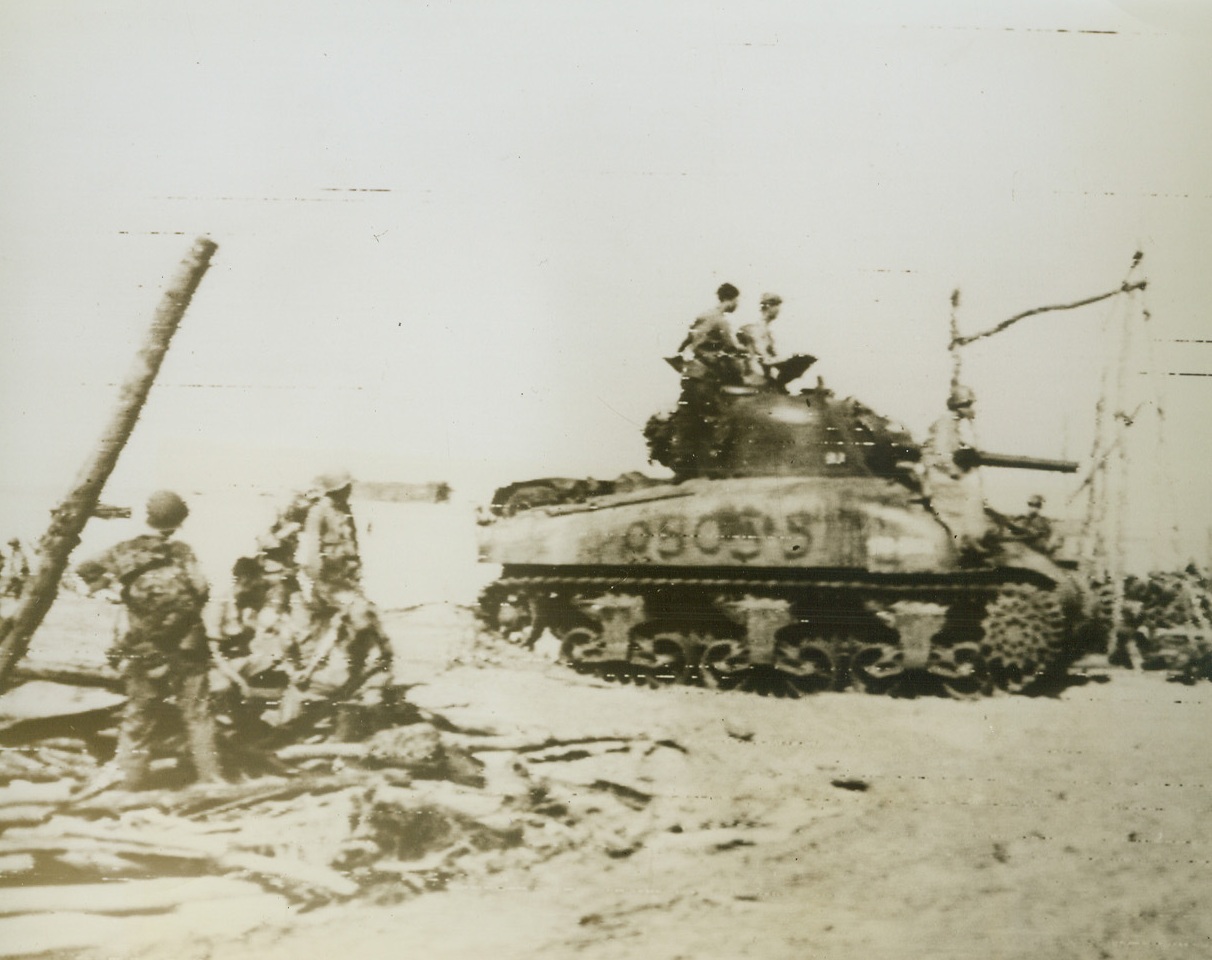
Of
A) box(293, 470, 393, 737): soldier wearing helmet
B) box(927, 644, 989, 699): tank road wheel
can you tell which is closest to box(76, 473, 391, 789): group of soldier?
box(293, 470, 393, 737): soldier wearing helmet

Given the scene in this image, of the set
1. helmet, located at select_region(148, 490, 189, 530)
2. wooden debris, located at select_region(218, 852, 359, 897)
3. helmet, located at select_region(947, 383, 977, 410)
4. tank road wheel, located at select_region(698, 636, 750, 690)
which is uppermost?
helmet, located at select_region(947, 383, 977, 410)

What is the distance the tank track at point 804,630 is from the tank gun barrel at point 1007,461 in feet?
0.87

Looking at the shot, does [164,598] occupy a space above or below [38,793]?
above

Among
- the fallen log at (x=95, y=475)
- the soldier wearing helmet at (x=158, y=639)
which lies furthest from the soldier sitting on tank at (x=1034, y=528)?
the fallen log at (x=95, y=475)

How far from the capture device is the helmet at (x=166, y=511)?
2.22 metres

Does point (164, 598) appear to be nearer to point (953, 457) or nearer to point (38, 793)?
point (38, 793)

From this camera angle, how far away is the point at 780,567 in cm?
226

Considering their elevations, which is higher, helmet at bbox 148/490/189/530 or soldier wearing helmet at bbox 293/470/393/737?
helmet at bbox 148/490/189/530

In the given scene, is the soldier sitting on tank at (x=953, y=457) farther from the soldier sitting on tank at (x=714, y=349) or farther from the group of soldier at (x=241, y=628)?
the group of soldier at (x=241, y=628)

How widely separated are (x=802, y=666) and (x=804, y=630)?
86mm

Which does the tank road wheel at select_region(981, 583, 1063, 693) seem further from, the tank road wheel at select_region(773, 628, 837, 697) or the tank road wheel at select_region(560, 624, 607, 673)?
the tank road wheel at select_region(560, 624, 607, 673)

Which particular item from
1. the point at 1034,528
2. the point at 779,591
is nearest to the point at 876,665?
the point at 779,591

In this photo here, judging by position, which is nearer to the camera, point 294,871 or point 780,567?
point 294,871

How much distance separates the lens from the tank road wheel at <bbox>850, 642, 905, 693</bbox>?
2.19 metres
